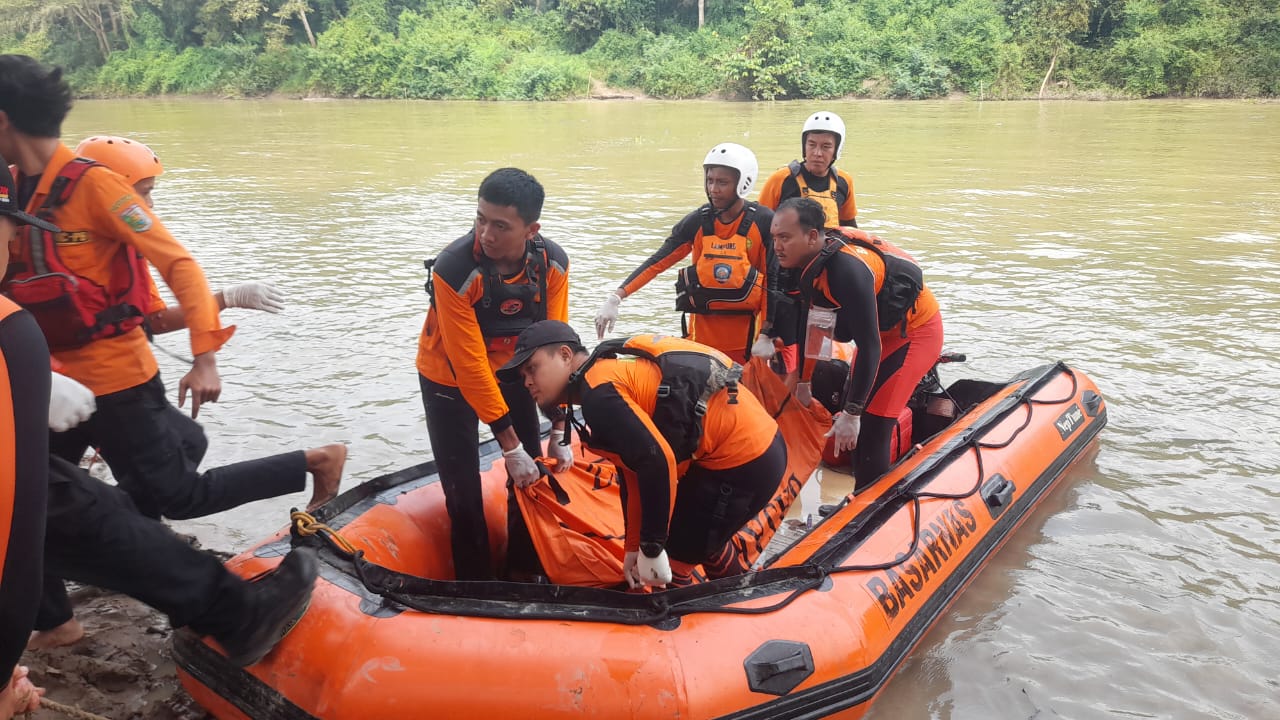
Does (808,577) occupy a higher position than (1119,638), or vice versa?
(808,577)

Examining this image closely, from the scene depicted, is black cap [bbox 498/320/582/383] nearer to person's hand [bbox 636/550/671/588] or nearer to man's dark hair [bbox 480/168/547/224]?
man's dark hair [bbox 480/168/547/224]

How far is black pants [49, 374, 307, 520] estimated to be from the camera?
8.57 feet

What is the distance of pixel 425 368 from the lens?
312 centimetres

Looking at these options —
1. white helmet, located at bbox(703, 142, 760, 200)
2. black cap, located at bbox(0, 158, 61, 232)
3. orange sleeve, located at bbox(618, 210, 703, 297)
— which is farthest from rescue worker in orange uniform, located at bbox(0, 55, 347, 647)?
white helmet, located at bbox(703, 142, 760, 200)

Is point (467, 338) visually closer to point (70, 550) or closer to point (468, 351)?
point (468, 351)

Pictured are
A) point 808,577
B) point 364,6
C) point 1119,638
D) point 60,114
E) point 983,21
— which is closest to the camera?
point 60,114

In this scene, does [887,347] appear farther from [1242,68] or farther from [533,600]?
[1242,68]

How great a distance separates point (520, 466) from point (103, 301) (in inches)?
53.0

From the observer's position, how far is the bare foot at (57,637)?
2.82m

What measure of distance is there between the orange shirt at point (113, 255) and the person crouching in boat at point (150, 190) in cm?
12

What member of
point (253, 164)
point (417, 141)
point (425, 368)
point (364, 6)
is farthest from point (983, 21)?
point (425, 368)

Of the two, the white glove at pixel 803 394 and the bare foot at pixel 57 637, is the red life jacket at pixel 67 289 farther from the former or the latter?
the white glove at pixel 803 394

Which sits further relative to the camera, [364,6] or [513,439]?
[364,6]

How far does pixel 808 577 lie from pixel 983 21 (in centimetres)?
2927
